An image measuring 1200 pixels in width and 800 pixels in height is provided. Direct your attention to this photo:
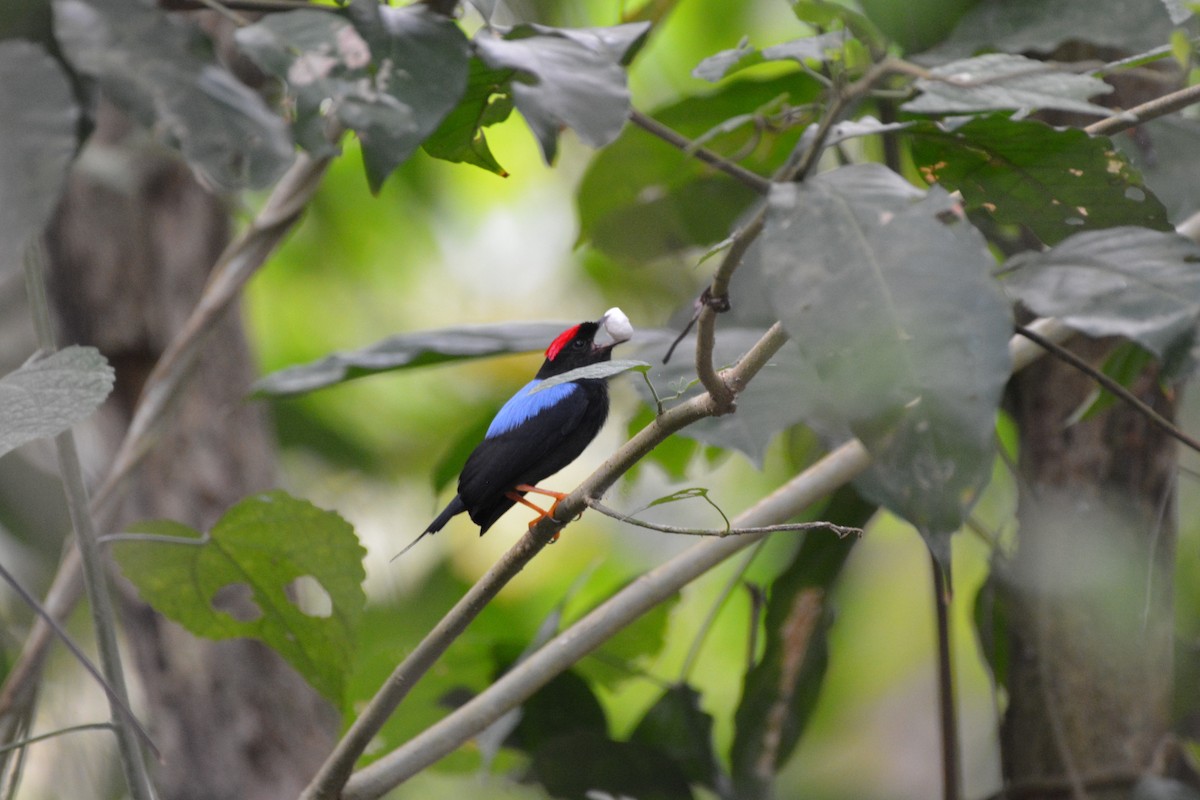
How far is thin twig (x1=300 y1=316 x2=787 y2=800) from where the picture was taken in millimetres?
912

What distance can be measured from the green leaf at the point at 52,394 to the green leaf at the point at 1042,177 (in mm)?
960

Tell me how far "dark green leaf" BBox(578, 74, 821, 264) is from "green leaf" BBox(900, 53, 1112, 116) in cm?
97

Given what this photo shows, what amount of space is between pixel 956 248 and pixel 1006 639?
1.35 metres

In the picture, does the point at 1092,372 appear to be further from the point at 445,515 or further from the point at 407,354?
the point at 407,354

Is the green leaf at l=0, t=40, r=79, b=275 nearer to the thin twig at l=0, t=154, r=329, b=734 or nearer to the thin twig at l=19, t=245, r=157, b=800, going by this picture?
the thin twig at l=19, t=245, r=157, b=800

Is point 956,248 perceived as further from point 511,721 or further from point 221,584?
point 511,721

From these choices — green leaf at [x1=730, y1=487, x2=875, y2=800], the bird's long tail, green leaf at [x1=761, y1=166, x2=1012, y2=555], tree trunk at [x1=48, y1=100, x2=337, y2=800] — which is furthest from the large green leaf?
tree trunk at [x1=48, y1=100, x2=337, y2=800]

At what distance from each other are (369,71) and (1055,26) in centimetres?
119

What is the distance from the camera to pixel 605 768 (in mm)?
1854

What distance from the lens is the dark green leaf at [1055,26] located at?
1541 mm

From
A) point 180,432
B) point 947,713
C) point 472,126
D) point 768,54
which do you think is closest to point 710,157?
point 768,54

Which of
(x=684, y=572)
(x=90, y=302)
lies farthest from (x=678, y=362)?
(x=90, y=302)

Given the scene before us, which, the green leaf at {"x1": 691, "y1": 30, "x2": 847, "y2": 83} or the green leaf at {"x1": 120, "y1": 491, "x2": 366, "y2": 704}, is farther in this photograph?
the green leaf at {"x1": 120, "y1": 491, "x2": 366, "y2": 704}

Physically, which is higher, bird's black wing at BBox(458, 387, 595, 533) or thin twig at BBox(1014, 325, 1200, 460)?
thin twig at BBox(1014, 325, 1200, 460)
